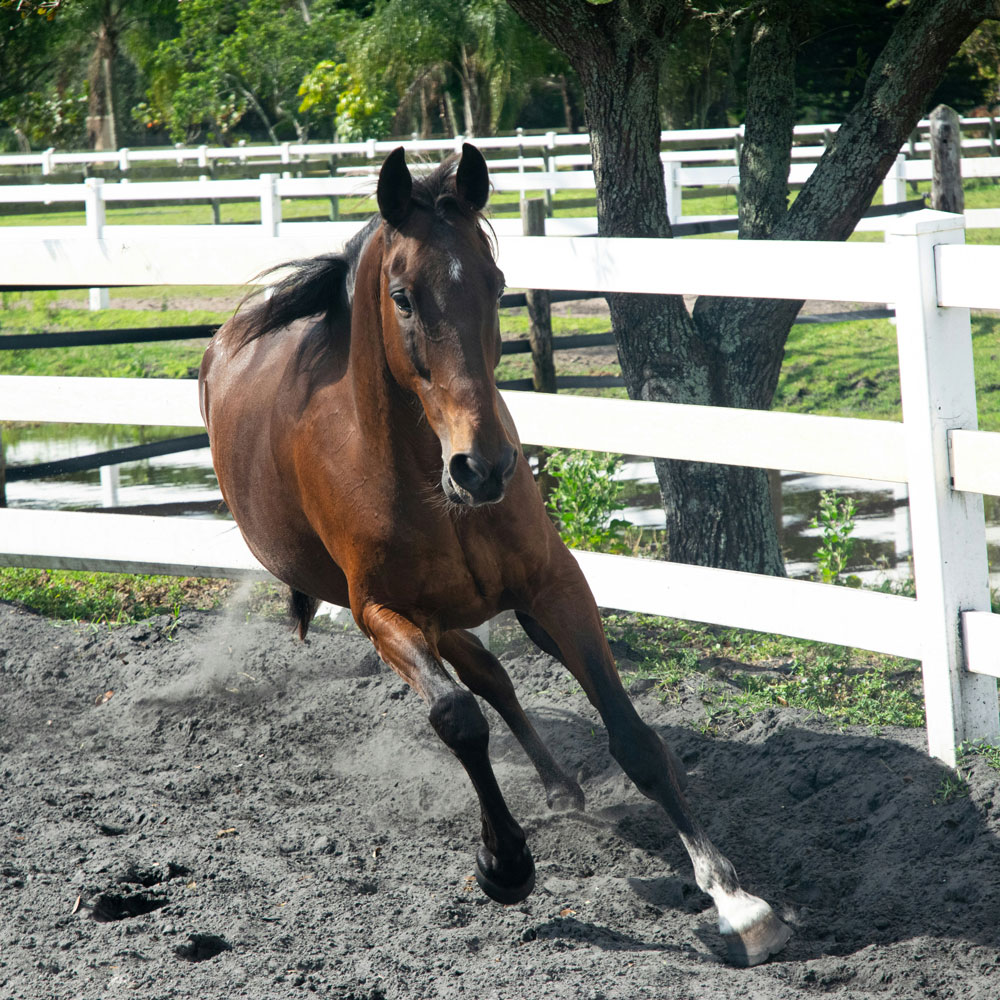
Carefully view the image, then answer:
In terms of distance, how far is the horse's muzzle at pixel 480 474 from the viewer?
2785mm

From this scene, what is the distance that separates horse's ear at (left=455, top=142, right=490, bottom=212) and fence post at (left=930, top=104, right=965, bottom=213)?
639 cm

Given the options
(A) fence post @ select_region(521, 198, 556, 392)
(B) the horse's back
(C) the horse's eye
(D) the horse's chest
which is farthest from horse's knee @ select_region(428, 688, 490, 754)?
(A) fence post @ select_region(521, 198, 556, 392)

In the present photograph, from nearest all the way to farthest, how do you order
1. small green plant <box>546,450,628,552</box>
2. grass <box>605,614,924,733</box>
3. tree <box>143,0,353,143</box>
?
grass <box>605,614,924,733</box>, small green plant <box>546,450,628,552</box>, tree <box>143,0,353,143</box>

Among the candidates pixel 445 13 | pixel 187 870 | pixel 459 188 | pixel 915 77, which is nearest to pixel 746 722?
pixel 187 870

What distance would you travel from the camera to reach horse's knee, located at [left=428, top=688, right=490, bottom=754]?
332 cm

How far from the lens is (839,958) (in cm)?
305

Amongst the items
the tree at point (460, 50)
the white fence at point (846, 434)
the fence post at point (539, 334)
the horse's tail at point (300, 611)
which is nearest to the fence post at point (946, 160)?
the fence post at point (539, 334)

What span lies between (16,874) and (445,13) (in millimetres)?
38937

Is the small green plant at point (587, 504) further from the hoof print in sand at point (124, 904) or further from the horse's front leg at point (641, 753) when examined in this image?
the hoof print in sand at point (124, 904)

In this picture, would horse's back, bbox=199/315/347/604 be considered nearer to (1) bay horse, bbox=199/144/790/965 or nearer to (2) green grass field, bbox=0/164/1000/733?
(1) bay horse, bbox=199/144/790/965

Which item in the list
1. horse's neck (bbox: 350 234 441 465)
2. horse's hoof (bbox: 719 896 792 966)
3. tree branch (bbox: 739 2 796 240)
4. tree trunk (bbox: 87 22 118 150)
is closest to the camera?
horse's hoof (bbox: 719 896 792 966)

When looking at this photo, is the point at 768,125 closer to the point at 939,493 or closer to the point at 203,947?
the point at 939,493

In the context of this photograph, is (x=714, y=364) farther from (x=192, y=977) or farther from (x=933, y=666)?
(x=192, y=977)

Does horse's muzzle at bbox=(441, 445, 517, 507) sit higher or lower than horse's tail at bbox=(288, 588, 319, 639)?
higher
